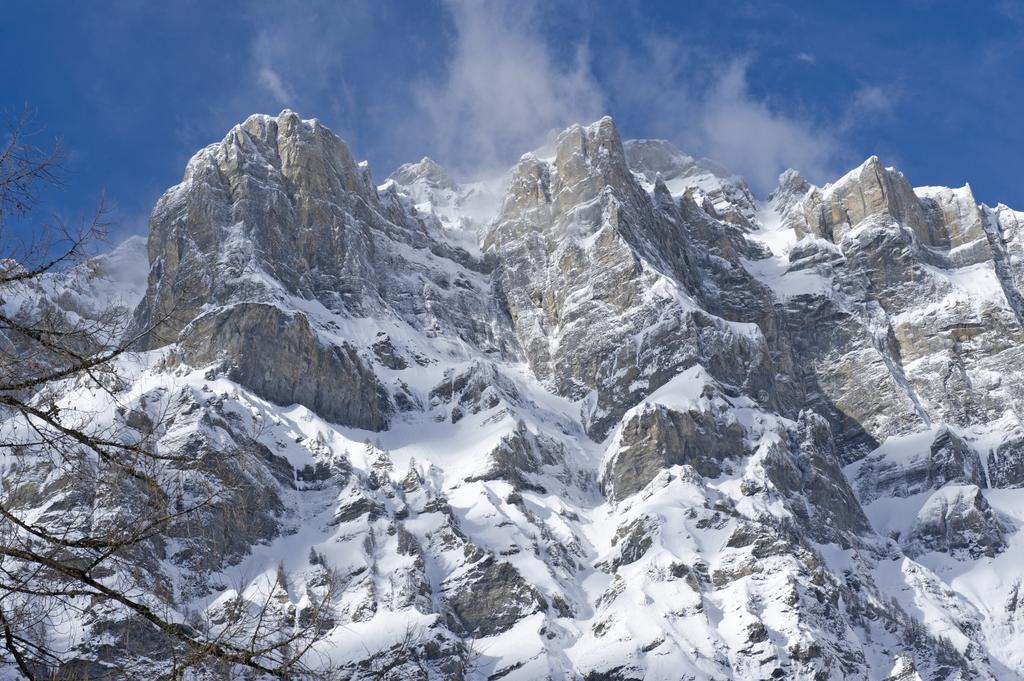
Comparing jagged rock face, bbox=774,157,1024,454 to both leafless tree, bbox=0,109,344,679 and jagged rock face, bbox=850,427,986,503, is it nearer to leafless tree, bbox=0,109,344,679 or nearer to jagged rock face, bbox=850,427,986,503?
jagged rock face, bbox=850,427,986,503

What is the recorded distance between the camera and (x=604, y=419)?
509ft

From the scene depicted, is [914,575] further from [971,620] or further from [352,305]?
[352,305]

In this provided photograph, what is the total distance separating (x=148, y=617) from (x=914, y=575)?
441 feet

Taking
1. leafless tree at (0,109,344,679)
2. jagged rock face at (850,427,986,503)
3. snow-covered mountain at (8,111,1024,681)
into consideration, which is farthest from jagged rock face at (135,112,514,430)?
leafless tree at (0,109,344,679)

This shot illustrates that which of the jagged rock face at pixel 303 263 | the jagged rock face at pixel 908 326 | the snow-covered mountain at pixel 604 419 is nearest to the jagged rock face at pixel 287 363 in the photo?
the jagged rock face at pixel 303 263

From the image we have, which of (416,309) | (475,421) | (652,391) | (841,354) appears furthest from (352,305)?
(841,354)

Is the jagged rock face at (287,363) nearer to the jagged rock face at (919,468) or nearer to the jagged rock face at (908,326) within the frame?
the jagged rock face at (919,468)

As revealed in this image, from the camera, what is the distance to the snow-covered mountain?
112m

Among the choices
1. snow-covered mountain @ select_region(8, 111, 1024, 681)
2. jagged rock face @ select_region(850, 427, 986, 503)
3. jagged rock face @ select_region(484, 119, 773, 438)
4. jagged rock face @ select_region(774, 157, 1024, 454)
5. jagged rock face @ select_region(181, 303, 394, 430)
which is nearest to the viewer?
snow-covered mountain @ select_region(8, 111, 1024, 681)

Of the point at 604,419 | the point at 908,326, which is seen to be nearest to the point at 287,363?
the point at 604,419

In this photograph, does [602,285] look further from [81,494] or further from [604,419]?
[81,494]

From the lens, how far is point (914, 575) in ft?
438

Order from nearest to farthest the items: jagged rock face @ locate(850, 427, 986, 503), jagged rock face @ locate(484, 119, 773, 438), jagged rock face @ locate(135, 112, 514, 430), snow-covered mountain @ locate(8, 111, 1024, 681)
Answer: snow-covered mountain @ locate(8, 111, 1024, 681) < jagged rock face @ locate(135, 112, 514, 430) < jagged rock face @ locate(850, 427, 986, 503) < jagged rock face @ locate(484, 119, 773, 438)

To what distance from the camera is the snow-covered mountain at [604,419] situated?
112 m
